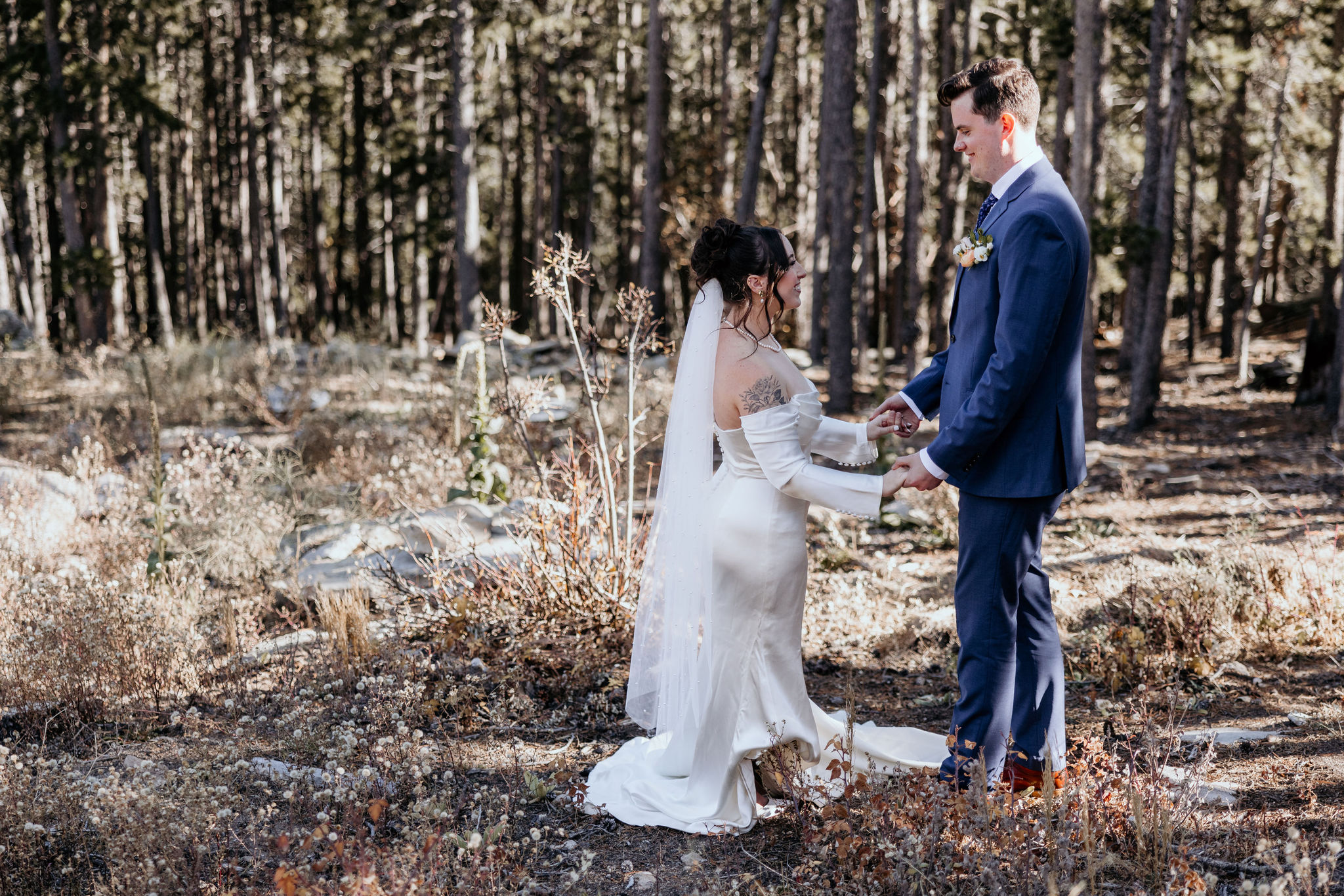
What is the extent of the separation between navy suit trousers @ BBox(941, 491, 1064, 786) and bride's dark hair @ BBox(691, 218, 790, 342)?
44.2 inches

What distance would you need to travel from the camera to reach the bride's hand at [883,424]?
3871 mm

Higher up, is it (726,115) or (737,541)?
(726,115)

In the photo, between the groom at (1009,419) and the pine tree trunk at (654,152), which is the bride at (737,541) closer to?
the groom at (1009,419)

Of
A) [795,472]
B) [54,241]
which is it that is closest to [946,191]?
[795,472]

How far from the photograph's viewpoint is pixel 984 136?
3.30 meters

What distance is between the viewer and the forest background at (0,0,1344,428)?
14273 mm

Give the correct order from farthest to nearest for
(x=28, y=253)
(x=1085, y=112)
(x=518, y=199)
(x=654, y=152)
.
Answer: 1. (x=518, y=199)
2. (x=28, y=253)
3. (x=654, y=152)
4. (x=1085, y=112)

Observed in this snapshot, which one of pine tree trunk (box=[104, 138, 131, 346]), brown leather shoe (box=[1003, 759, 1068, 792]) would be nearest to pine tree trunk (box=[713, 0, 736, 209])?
pine tree trunk (box=[104, 138, 131, 346])

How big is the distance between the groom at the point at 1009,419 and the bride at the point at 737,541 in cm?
47

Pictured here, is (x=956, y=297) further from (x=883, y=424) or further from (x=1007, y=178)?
(x=883, y=424)

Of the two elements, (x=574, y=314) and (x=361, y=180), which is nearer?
(x=574, y=314)

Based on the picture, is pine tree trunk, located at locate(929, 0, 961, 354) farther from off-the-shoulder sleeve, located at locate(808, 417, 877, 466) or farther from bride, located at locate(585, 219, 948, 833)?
bride, located at locate(585, 219, 948, 833)

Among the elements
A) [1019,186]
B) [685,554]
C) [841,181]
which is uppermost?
[841,181]

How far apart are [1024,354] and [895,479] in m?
0.63
